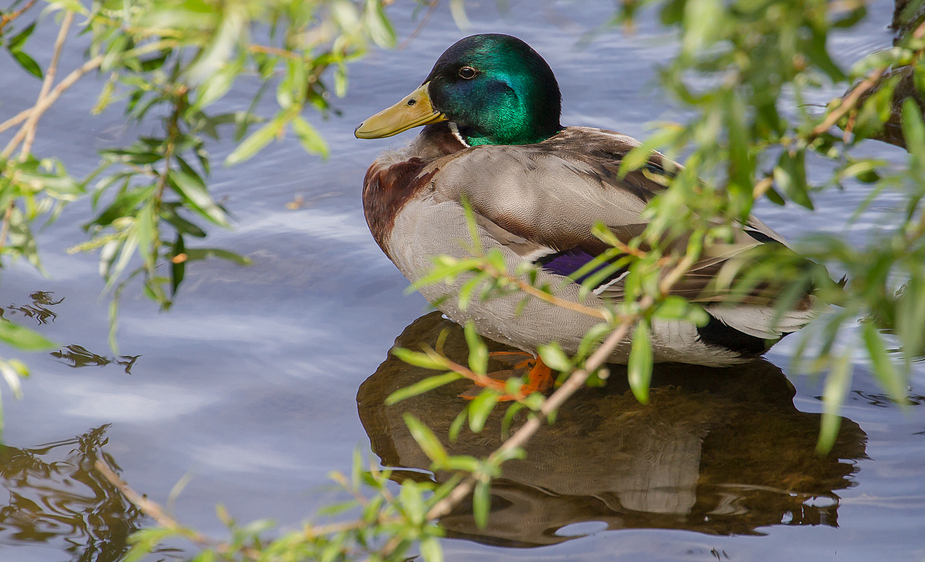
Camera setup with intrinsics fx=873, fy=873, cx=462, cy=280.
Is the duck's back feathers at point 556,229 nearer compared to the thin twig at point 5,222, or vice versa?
the thin twig at point 5,222

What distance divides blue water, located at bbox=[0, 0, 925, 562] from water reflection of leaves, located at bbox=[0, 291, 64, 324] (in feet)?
0.10

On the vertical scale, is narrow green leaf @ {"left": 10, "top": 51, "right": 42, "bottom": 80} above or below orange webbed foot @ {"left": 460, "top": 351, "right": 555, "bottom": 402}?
above

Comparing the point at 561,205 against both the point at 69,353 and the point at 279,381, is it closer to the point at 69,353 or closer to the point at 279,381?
the point at 279,381

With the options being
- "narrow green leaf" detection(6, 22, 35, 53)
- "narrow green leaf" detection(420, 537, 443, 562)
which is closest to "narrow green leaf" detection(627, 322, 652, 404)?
"narrow green leaf" detection(420, 537, 443, 562)

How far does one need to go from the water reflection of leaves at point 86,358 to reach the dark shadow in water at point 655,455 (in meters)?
0.95

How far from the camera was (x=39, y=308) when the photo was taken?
3.74m

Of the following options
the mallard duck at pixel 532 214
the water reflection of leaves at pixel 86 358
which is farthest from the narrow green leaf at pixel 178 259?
the water reflection of leaves at pixel 86 358

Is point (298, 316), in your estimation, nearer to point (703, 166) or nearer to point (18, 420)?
point (18, 420)

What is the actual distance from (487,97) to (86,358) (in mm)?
1965

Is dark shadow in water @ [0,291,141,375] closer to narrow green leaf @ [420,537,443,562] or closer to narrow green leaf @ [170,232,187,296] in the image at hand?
narrow green leaf @ [170,232,187,296]

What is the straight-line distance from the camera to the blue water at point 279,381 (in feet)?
8.90

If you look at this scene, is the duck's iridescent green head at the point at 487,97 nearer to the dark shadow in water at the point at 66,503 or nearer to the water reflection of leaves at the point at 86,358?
the water reflection of leaves at the point at 86,358

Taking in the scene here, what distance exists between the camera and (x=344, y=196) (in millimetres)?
4758

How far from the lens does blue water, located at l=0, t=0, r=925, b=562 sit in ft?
8.90
